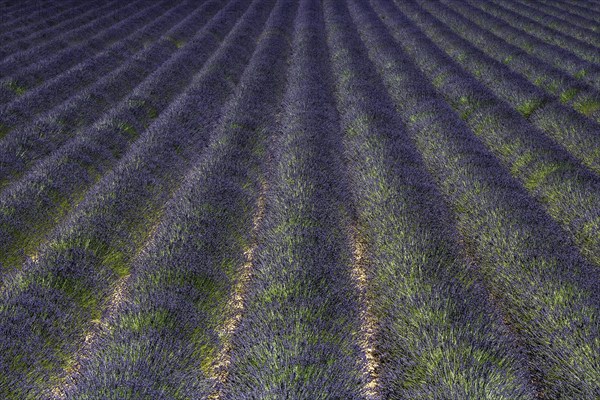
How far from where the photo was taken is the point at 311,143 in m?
5.19

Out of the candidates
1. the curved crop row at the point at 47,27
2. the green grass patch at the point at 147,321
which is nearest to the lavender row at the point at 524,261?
the green grass patch at the point at 147,321

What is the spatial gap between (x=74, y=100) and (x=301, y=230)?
4666mm

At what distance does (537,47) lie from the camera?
8945 mm

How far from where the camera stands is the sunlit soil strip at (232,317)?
260 centimetres

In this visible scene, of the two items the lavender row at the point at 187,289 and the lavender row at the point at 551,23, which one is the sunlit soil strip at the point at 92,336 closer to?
the lavender row at the point at 187,289

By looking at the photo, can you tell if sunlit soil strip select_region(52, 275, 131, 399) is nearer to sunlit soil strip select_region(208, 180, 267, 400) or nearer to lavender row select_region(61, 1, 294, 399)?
lavender row select_region(61, 1, 294, 399)

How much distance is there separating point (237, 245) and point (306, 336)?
131 centimetres

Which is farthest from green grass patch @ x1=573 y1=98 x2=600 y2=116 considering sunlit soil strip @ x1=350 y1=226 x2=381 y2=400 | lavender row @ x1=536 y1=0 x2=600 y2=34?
lavender row @ x1=536 y1=0 x2=600 y2=34

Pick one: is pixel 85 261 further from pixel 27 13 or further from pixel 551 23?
pixel 551 23

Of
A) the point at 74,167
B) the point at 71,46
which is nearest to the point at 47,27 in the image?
the point at 71,46

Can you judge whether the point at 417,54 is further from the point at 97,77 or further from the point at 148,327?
the point at 148,327

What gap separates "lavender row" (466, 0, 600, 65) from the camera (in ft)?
27.6

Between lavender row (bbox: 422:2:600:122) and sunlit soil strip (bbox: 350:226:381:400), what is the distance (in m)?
4.03

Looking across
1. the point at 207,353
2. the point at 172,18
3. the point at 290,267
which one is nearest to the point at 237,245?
the point at 290,267
